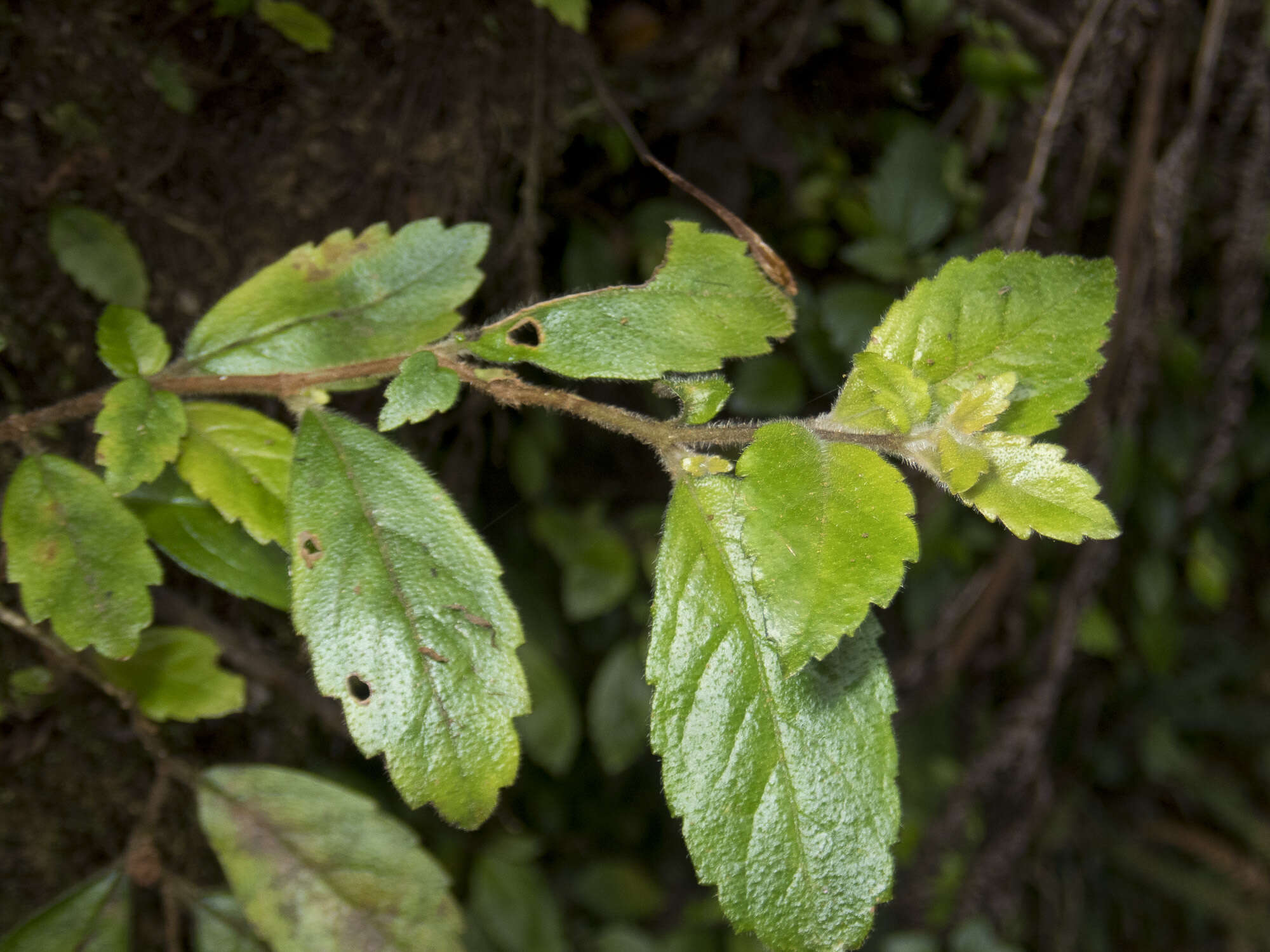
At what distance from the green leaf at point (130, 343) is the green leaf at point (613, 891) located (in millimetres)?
1633

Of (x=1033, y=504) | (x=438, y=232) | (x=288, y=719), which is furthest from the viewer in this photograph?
(x=288, y=719)

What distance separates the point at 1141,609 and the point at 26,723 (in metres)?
2.58

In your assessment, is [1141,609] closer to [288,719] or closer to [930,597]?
[930,597]

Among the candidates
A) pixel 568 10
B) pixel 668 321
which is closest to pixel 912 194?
pixel 568 10

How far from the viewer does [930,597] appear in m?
1.99

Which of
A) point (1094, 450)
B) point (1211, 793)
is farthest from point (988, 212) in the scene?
point (1211, 793)

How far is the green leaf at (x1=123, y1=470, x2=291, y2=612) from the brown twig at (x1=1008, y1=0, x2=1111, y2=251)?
1287 millimetres

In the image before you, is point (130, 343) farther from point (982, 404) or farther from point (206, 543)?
point (982, 404)

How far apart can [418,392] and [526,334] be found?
590 millimetres

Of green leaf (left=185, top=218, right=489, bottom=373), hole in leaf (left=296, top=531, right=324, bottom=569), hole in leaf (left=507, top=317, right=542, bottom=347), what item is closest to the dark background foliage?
hole in leaf (left=507, top=317, right=542, bottom=347)

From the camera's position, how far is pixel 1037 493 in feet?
2.30

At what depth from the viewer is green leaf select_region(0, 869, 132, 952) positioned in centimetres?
97

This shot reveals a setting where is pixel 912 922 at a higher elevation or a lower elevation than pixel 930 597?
lower

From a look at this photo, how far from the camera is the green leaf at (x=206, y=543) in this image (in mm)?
872
